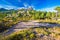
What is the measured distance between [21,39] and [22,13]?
67.2ft

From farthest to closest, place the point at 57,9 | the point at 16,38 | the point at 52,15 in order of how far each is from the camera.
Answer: the point at 52,15 → the point at 57,9 → the point at 16,38

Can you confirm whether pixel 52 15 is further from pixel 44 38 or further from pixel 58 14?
pixel 44 38

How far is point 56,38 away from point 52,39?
0.34 meters

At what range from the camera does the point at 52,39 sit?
6.66 m

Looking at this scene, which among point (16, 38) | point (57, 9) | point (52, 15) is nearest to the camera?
point (16, 38)

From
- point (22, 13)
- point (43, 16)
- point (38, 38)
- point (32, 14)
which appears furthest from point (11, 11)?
point (38, 38)

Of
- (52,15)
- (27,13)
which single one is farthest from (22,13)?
(52,15)

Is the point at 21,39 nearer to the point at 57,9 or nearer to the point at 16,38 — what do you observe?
the point at 16,38

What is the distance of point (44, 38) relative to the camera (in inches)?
266

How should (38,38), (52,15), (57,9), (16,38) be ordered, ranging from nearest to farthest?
(16,38), (38,38), (57,9), (52,15)

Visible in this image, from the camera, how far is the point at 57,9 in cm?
2512

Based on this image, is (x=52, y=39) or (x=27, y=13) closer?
(x=52, y=39)

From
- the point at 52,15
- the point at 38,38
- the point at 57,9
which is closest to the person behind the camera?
the point at 38,38

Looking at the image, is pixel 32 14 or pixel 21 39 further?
pixel 32 14
